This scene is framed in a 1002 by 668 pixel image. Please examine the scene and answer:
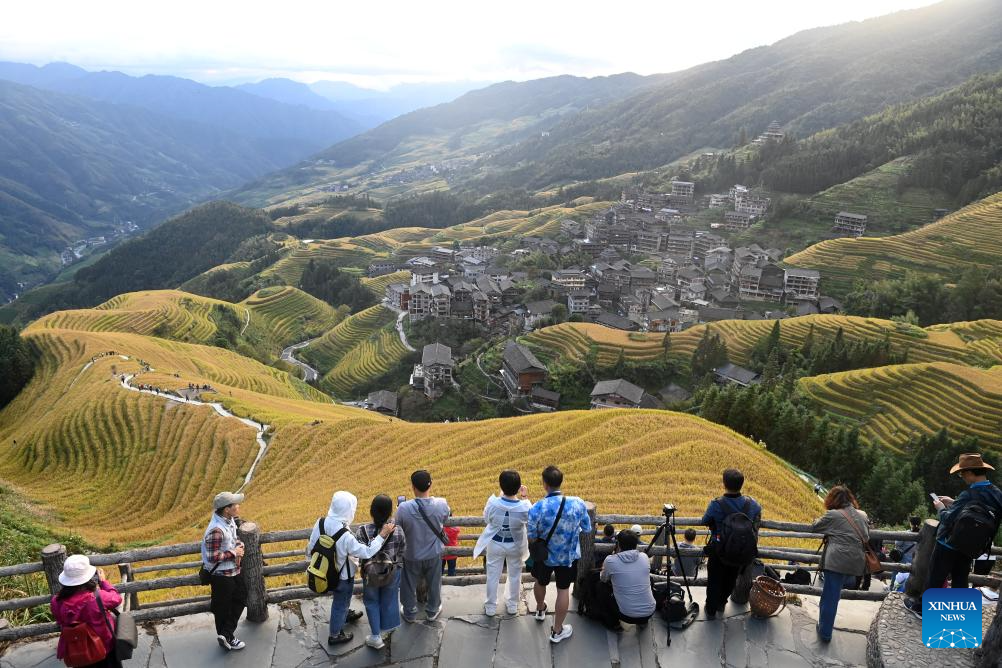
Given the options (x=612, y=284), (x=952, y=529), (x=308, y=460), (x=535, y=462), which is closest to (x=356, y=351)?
(x=612, y=284)

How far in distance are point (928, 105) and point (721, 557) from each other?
124708mm

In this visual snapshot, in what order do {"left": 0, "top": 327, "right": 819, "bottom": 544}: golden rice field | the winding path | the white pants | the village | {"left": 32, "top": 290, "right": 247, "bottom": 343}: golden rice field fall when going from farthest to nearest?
the winding path, {"left": 32, "top": 290, "right": 247, "bottom": 343}: golden rice field, the village, {"left": 0, "top": 327, "right": 819, "bottom": 544}: golden rice field, the white pants

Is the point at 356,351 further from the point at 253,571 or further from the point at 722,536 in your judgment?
the point at 722,536

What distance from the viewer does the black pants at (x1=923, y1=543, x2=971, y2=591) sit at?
6660 millimetres

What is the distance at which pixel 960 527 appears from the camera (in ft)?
20.8

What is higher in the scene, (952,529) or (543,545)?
(952,529)

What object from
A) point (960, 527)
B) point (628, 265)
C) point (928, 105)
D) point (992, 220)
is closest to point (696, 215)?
point (628, 265)

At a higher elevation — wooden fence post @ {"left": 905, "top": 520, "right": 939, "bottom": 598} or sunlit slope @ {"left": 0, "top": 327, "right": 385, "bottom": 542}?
wooden fence post @ {"left": 905, "top": 520, "right": 939, "bottom": 598}

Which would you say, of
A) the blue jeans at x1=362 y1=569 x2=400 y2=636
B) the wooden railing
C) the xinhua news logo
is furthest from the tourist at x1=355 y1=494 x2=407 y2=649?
the xinhua news logo

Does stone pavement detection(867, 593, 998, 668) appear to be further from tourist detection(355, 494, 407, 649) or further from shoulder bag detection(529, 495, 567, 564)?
tourist detection(355, 494, 407, 649)

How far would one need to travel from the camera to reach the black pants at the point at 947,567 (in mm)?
6660

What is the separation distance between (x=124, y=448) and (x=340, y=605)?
84.1 ft

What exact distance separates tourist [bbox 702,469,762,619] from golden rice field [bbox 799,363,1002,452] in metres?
31.4

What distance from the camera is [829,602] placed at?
7.00 m
